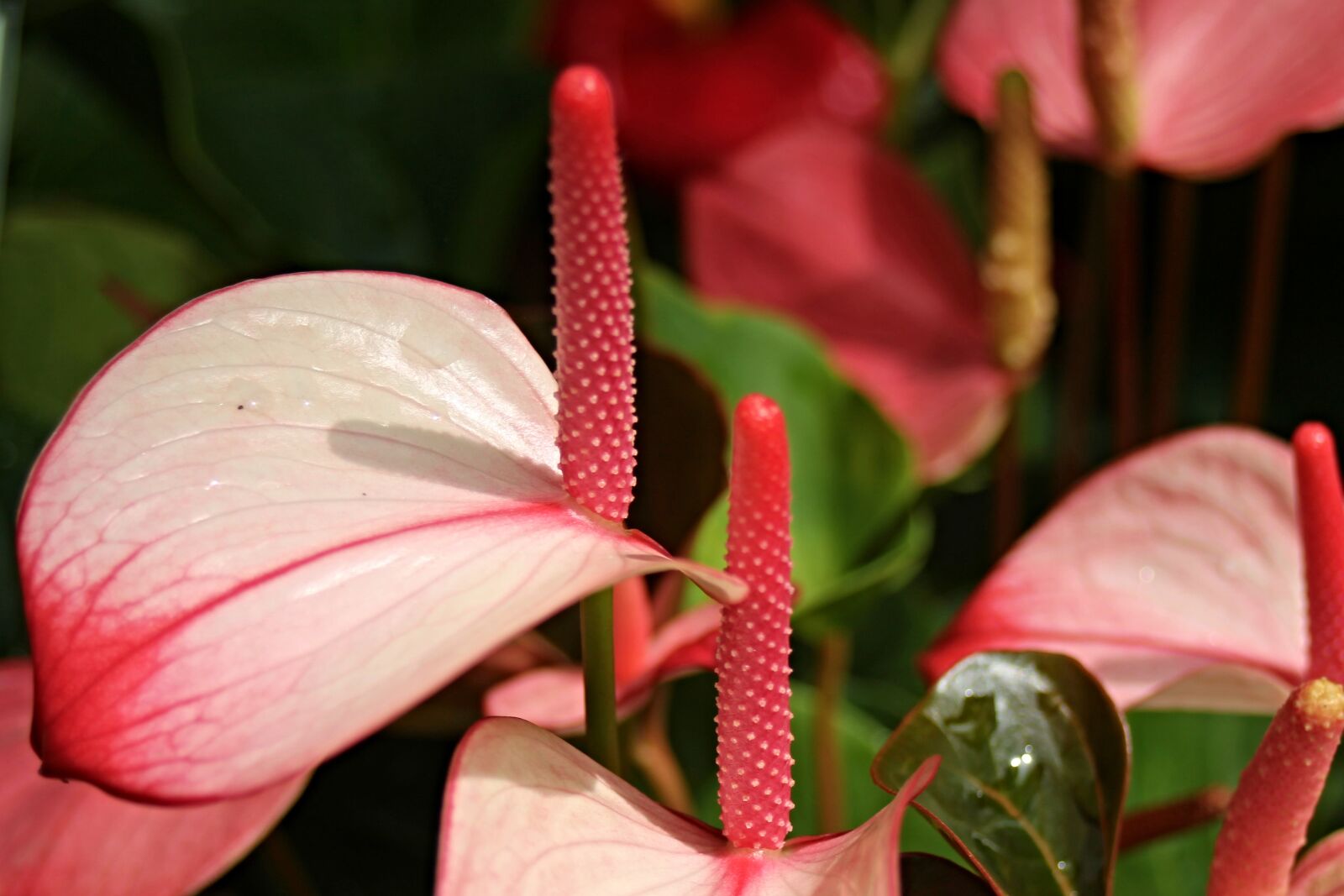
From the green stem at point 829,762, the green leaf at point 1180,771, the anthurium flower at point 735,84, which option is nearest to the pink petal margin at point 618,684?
the green stem at point 829,762

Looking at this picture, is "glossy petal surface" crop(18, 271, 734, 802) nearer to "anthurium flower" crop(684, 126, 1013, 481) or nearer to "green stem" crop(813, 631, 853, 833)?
"green stem" crop(813, 631, 853, 833)

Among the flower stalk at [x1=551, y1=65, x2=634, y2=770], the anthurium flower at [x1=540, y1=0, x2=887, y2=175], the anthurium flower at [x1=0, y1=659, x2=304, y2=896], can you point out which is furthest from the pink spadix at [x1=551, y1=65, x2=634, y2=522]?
the anthurium flower at [x1=540, y1=0, x2=887, y2=175]

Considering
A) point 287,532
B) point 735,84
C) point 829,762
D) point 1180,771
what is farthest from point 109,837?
point 735,84

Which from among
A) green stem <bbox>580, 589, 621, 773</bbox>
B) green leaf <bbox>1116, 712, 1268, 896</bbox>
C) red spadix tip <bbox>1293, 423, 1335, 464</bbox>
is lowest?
green leaf <bbox>1116, 712, 1268, 896</bbox>

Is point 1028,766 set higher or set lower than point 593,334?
lower

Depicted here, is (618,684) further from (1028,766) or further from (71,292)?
(71,292)

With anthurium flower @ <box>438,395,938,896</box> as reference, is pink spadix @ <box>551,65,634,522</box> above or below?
above

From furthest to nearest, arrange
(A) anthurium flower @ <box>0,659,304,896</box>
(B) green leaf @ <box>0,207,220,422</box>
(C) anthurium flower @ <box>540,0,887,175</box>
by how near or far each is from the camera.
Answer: (C) anthurium flower @ <box>540,0,887,175</box> < (B) green leaf @ <box>0,207,220,422</box> < (A) anthurium flower @ <box>0,659,304,896</box>

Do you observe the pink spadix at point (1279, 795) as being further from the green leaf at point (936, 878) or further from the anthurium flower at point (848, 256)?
the anthurium flower at point (848, 256)
